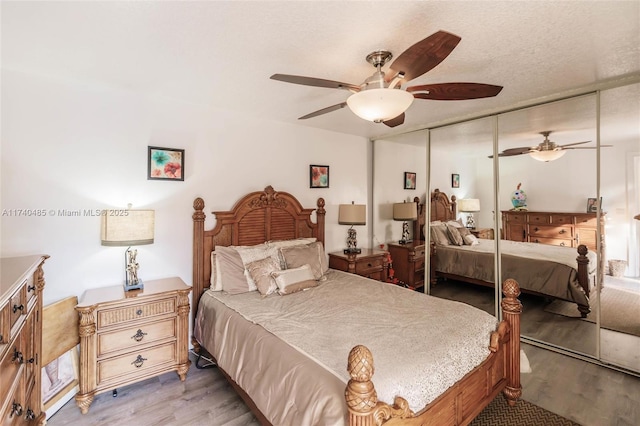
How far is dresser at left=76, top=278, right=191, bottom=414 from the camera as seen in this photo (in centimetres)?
206

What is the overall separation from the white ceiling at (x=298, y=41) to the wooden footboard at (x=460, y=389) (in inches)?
62.7

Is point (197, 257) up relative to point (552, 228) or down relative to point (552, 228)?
down

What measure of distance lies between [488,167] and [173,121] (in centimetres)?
331

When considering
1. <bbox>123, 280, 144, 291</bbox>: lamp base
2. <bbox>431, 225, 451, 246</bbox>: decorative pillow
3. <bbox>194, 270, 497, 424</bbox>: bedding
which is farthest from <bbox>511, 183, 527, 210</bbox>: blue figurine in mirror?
<bbox>123, 280, 144, 291</bbox>: lamp base

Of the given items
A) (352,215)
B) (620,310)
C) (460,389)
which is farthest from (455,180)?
(460,389)

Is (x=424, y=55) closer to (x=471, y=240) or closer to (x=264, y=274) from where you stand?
(x=264, y=274)

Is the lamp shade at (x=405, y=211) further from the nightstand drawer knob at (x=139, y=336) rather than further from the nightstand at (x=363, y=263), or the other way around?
the nightstand drawer knob at (x=139, y=336)

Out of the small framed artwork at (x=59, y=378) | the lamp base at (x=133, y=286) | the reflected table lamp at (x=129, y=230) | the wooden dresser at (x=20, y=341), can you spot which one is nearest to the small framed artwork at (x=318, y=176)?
the reflected table lamp at (x=129, y=230)

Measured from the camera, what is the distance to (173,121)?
285 centimetres

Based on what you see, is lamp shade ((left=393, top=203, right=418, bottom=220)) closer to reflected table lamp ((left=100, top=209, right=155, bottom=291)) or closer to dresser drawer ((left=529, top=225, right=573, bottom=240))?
dresser drawer ((left=529, top=225, right=573, bottom=240))

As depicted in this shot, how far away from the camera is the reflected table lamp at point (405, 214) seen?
4.06 m

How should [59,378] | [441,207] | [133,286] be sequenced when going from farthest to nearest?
[441,207] < [133,286] < [59,378]

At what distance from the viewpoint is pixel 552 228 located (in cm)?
296

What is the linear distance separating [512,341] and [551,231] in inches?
59.9
